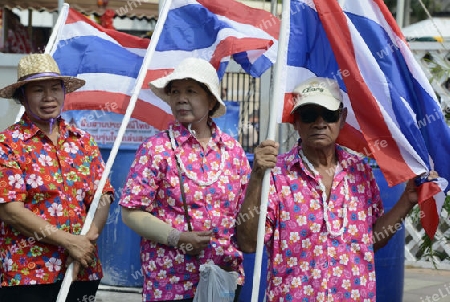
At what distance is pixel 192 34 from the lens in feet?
19.4

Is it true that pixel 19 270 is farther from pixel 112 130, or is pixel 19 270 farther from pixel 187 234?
pixel 112 130

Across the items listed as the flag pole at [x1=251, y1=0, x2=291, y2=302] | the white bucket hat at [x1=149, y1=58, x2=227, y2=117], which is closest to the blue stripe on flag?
the white bucket hat at [x1=149, y1=58, x2=227, y2=117]

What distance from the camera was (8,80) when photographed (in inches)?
422

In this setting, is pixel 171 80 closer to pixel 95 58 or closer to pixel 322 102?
pixel 322 102

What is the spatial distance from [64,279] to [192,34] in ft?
6.85

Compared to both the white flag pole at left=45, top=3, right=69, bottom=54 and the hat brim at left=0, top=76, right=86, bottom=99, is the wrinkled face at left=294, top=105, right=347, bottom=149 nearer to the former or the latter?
the hat brim at left=0, top=76, right=86, bottom=99

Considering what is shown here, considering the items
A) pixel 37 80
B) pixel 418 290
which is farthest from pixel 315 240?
pixel 418 290

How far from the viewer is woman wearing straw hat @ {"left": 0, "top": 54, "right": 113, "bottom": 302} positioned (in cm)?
443

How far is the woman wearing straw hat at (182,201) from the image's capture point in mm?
4375

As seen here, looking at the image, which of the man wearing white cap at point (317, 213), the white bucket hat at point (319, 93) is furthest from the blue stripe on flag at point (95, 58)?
the man wearing white cap at point (317, 213)

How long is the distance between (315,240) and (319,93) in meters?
0.68

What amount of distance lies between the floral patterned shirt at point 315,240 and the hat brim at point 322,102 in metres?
0.26

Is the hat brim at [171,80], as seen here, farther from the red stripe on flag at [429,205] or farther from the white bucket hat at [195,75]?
the red stripe on flag at [429,205]

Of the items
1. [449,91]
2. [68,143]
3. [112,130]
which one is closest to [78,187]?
[68,143]
